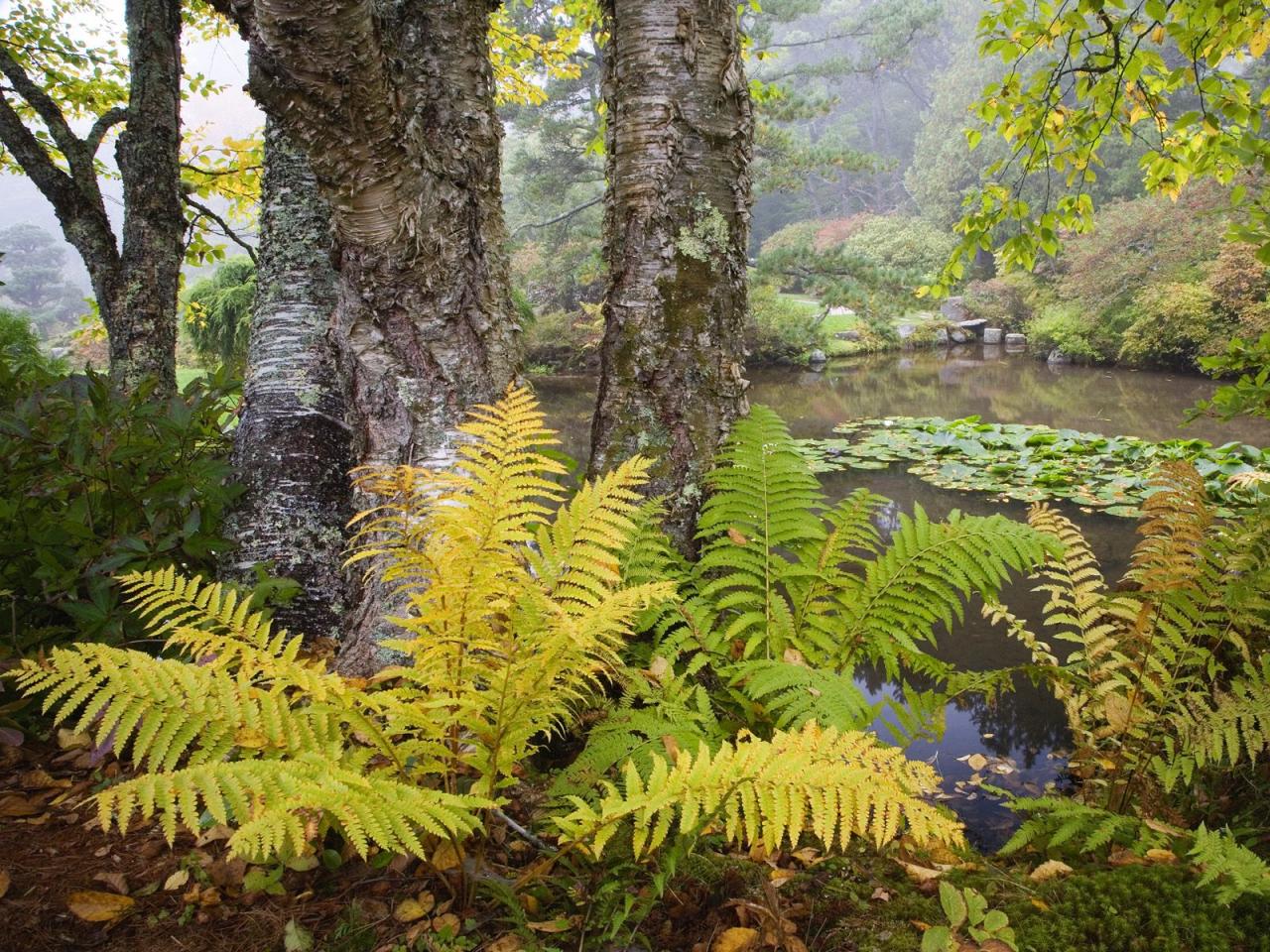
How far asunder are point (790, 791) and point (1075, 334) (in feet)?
59.0

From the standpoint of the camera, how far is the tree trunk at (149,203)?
364cm

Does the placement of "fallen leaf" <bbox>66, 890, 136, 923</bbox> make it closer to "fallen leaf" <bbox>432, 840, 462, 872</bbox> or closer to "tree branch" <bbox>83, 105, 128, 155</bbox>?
"fallen leaf" <bbox>432, 840, 462, 872</bbox>

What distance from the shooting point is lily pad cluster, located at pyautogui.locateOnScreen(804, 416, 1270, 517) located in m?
5.68

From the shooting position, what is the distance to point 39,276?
104ft

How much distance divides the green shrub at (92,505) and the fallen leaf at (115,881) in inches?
28.2

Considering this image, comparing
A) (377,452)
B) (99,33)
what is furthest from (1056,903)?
(99,33)

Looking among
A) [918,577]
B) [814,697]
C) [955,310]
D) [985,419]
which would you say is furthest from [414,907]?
[955,310]

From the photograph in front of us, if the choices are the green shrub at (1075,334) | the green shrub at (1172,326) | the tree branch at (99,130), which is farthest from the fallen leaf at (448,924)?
the green shrub at (1075,334)

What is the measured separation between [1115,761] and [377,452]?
2.21 m

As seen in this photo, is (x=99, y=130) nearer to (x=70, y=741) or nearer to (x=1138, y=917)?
(x=70, y=741)

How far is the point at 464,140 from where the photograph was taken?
2053 millimetres

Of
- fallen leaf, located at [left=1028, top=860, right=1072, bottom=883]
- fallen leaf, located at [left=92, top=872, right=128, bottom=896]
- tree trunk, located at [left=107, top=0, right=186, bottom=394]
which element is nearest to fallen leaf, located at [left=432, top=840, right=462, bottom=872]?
fallen leaf, located at [left=92, top=872, right=128, bottom=896]

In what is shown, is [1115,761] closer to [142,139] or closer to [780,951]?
[780,951]

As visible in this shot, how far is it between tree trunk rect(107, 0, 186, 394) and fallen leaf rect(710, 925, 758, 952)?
12.0 feet
